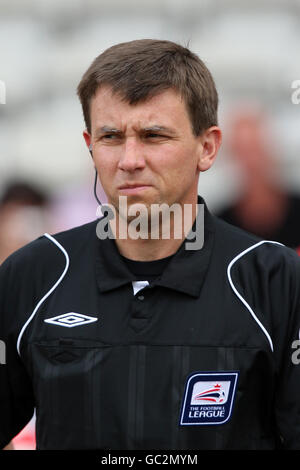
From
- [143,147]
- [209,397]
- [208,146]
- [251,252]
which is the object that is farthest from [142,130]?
[209,397]

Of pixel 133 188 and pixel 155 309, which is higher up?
pixel 133 188

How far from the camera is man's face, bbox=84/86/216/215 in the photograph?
1.40m

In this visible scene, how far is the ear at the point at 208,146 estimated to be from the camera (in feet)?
4.97

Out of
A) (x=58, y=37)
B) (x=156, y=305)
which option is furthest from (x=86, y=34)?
(x=156, y=305)

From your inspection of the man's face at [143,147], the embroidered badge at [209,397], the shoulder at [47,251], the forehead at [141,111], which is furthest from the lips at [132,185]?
the embroidered badge at [209,397]

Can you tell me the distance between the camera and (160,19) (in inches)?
117

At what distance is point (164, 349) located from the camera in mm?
1410

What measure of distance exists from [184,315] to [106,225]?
26 centimetres

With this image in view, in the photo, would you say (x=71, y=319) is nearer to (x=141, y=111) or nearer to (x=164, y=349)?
(x=164, y=349)

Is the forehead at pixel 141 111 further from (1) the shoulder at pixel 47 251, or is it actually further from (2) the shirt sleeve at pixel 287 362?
(2) the shirt sleeve at pixel 287 362

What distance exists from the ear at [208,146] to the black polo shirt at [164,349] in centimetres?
15

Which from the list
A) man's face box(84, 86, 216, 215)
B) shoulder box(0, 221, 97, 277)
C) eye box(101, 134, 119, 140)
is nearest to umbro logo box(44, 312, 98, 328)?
shoulder box(0, 221, 97, 277)

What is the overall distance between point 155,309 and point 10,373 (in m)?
0.33

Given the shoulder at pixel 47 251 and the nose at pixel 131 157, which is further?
the shoulder at pixel 47 251
